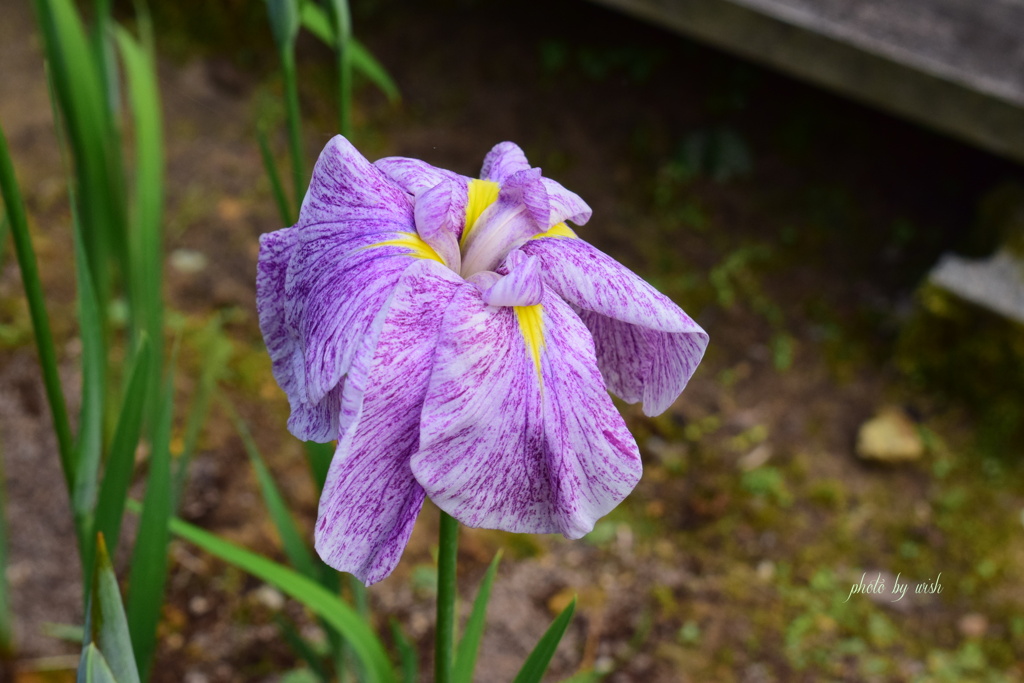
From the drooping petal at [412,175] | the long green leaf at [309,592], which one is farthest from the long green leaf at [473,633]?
the drooping petal at [412,175]

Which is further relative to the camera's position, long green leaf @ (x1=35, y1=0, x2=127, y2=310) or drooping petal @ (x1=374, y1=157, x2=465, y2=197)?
long green leaf @ (x1=35, y1=0, x2=127, y2=310)

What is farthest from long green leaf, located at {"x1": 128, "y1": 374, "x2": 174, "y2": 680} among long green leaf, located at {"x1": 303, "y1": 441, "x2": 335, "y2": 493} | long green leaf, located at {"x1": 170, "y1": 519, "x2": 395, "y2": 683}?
long green leaf, located at {"x1": 303, "y1": 441, "x2": 335, "y2": 493}

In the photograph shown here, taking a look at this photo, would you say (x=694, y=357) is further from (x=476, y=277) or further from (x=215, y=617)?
(x=215, y=617)

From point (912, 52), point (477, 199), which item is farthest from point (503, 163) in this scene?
point (912, 52)

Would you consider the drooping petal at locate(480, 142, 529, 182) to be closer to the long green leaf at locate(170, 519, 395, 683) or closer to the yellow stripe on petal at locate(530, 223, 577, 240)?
the yellow stripe on petal at locate(530, 223, 577, 240)

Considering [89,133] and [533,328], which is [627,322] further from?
[89,133]

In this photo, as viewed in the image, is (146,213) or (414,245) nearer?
(414,245)
